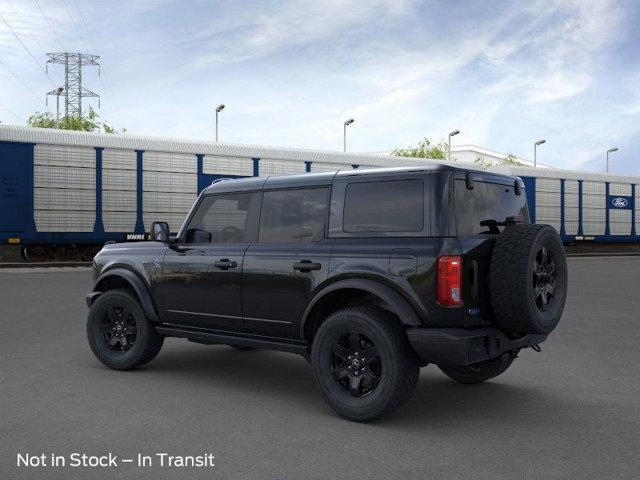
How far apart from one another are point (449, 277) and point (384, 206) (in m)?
0.84

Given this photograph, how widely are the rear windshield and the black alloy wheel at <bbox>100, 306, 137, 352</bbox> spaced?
3564 millimetres

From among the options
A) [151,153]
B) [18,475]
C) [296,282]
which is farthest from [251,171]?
[18,475]

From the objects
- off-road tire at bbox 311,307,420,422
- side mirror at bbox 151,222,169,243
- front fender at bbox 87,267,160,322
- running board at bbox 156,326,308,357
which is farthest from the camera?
front fender at bbox 87,267,160,322

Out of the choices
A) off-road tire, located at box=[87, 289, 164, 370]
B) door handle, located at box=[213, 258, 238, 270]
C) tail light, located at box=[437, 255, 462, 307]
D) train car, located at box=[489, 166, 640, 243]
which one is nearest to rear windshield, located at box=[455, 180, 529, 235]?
tail light, located at box=[437, 255, 462, 307]

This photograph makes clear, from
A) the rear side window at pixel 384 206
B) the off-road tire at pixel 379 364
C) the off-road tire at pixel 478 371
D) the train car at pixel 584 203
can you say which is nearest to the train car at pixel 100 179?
the train car at pixel 584 203

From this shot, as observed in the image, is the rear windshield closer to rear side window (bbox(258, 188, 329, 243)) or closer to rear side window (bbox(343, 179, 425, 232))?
rear side window (bbox(343, 179, 425, 232))

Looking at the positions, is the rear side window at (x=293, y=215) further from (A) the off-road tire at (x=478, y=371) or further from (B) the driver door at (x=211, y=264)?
(A) the off-road tire at (x=478, y=371)

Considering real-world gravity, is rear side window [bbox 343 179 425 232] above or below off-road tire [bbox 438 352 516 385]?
above

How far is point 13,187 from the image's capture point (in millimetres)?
20531

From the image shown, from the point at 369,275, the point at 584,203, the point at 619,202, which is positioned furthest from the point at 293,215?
the point at 619,202

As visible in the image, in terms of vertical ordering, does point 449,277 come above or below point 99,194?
below

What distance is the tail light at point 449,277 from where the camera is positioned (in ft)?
15.4

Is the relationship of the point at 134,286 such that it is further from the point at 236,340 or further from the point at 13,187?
the point at 13,187

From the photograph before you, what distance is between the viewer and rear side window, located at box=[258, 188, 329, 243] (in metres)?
5.59
